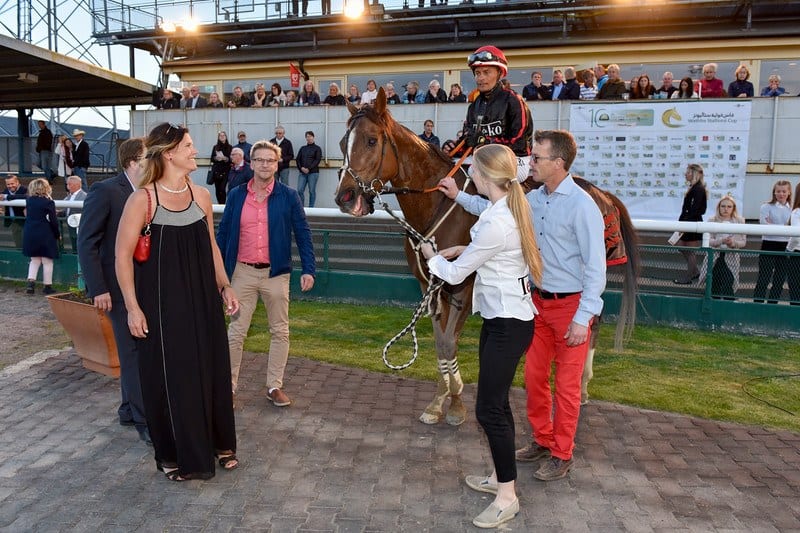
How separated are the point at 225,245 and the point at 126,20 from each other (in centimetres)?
2076

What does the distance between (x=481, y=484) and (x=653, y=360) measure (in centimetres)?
383

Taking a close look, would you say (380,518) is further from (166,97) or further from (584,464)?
(166,97)

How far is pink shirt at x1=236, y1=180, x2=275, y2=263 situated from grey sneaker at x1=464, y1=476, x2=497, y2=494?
2417 mm

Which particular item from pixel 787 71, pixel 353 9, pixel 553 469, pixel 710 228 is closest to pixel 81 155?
pixel 353 9

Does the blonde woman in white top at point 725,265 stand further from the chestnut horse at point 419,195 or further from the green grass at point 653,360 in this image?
the chestnut horse at point 419,195

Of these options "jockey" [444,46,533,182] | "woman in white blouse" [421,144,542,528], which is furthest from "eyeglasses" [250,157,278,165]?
"woman in white blouse" [421,144,542,528]

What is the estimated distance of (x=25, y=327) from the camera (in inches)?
347

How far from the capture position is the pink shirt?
5.50 metres

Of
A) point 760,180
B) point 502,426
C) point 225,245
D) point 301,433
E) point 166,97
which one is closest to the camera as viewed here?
point 502,426

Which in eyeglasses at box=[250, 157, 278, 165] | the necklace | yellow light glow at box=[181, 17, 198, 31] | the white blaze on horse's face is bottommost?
the necklace

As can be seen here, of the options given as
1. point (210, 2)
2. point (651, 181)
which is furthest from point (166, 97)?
point (651, 181)

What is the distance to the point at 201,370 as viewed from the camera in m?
4.22

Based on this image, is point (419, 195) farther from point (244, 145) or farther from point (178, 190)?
point (244, 145)

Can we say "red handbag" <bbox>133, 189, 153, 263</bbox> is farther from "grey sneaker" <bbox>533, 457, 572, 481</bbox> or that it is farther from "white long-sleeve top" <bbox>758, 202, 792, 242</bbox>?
"white long-sleeve top" <bbox>758, 202, 792, 242</bbox>
